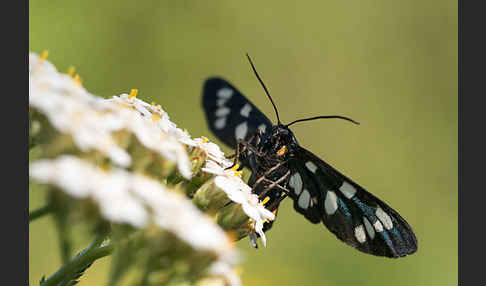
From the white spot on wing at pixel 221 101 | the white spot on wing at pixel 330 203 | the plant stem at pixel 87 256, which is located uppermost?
the white spot on wing at pixel 221 101

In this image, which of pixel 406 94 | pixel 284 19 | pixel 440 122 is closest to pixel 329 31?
pixel 284 19

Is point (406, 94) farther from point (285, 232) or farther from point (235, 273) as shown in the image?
point (235, 273)

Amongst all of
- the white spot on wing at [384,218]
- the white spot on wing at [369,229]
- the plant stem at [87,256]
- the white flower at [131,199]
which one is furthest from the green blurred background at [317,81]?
the white flower at [131,199]

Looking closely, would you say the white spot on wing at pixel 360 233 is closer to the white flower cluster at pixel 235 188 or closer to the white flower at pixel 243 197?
the white flower cluster at pixel 235 188

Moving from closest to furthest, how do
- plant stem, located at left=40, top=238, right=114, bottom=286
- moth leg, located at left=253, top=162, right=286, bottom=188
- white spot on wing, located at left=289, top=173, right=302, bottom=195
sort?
plant stem, located at left=40, top=238, right=114, bottom=286
moth leg, located at left=253, top=162, right=286, bottom=188
white spot on wing, located at left=289, top=173, right=302, bottom=195

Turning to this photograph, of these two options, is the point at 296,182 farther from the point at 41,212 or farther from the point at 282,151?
the point at 41,212

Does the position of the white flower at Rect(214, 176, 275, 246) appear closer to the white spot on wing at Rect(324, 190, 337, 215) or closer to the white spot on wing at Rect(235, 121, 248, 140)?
the white spot on wing at Rect(324, 190, 337, 215)

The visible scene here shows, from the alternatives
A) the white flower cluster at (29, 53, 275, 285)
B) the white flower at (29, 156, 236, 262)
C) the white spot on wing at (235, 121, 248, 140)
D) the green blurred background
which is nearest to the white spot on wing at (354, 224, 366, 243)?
the white spot on wing at (235, 121, 248, 140)
